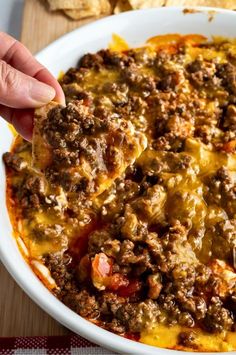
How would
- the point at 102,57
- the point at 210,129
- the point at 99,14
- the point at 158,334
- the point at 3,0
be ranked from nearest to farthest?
the point at 158,334, the point at 210,129, the point at 102,57, the point at 99,14, the point at 3,0

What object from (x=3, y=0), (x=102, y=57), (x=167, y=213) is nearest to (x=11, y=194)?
(x=167, y=213)

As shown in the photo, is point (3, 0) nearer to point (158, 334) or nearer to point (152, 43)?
point (152, 43)

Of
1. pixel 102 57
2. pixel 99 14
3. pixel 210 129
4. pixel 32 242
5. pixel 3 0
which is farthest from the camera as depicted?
pixel 3 0

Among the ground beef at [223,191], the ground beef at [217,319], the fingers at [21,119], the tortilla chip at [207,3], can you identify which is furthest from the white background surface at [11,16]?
the ground beef at [217,319]

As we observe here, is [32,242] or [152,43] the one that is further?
[152,43]

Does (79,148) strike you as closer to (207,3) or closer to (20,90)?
(20,90)

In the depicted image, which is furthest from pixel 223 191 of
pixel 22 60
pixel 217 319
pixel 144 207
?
pixel 22 60

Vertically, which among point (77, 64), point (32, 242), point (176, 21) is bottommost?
point (32, 242)

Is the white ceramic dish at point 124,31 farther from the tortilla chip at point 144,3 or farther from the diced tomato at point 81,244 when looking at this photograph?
the diced tomato at point 81,244
